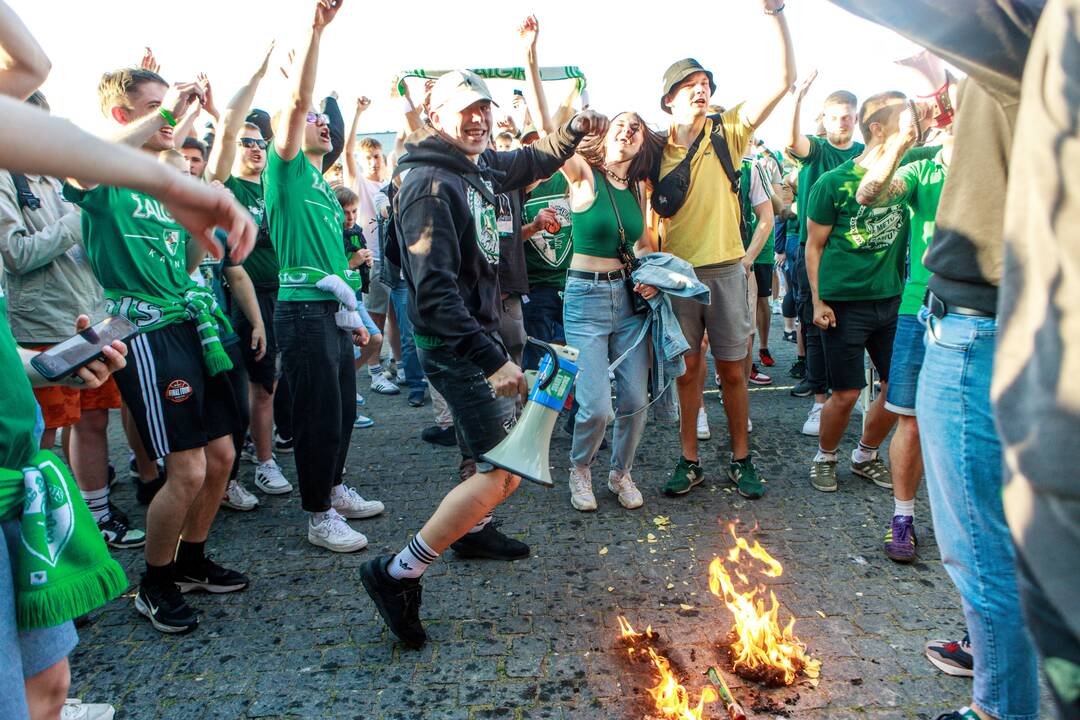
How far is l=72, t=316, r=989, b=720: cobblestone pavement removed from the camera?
2582 millimetres

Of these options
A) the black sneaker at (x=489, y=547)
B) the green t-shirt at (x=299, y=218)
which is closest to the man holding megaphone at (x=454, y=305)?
the black sneaker at (x=489, y=547)

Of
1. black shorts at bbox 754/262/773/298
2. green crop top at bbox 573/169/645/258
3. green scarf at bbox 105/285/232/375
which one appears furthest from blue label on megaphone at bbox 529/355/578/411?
black shorts at bbox 754/262/773/298

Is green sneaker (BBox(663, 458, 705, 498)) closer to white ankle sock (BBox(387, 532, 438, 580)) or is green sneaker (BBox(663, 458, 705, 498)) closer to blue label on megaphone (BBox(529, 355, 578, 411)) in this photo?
blue label on megaphone (BBox(529, 355, 578, 411))

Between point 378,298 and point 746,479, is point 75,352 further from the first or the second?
point 378,298

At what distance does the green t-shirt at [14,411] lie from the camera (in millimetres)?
1643

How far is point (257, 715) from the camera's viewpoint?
8.36ft

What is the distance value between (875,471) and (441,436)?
3.17m

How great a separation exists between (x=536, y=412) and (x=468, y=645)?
997mm

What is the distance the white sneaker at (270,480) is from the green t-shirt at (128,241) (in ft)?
6.31

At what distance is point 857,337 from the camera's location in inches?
175

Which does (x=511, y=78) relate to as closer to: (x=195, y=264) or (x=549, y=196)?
(x=549, y=196)

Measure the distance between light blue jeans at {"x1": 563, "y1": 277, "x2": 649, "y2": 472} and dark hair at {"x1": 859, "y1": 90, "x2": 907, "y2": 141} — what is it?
173cm

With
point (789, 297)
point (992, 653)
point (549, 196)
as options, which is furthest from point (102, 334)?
point (789, 297)

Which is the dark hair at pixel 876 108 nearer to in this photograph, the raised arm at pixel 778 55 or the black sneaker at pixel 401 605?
the raised arm at pixel 778 55
